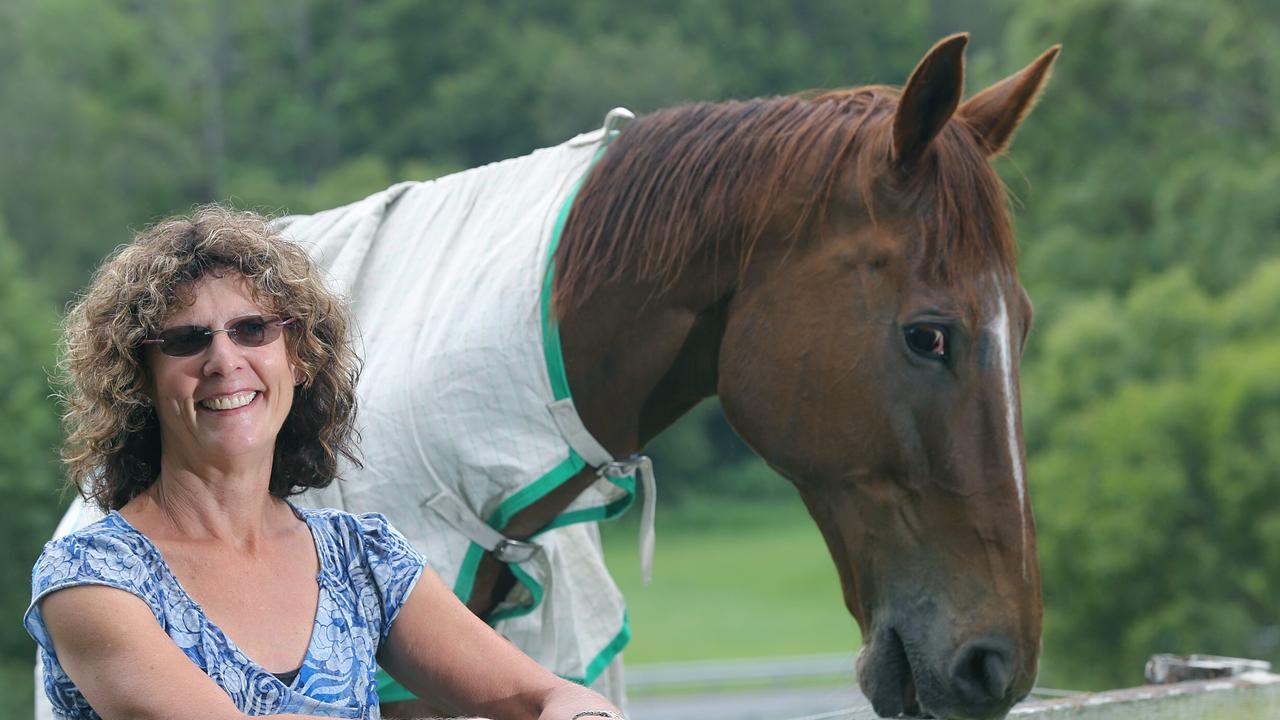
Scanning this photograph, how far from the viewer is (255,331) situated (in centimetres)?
195

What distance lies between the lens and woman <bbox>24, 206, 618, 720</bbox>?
173 centimetres

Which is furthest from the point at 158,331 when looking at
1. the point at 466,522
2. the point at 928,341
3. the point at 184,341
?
the point at 928,341

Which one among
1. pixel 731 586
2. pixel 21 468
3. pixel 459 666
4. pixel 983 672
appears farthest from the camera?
pixel 731 586

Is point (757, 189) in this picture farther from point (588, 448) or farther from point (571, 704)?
point (571, 704)

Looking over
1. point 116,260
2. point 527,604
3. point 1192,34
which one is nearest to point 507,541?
point 527,604

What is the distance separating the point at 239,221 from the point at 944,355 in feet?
3.86

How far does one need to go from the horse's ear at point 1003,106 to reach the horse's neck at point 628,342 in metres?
0.57

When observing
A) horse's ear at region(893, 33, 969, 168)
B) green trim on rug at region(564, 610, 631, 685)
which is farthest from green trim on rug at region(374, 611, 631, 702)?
horse's ear at region(893, 33, 969, 168)

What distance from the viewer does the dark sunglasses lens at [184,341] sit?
1893 millimetres

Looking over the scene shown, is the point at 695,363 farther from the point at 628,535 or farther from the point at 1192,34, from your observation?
the point at 628,535

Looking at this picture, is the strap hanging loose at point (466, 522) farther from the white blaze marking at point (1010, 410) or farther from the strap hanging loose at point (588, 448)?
the white blaze marking at point (1010, 410)

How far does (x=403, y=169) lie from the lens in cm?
4653

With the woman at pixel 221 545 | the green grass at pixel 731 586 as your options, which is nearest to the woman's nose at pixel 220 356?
the woman at pixel 221 545

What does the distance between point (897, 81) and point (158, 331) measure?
36.2m
